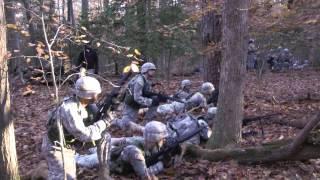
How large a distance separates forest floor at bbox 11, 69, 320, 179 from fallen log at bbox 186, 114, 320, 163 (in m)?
0.11

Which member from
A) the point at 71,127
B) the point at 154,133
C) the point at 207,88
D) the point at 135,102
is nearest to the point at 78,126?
the point at 71,127

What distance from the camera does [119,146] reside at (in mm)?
7168

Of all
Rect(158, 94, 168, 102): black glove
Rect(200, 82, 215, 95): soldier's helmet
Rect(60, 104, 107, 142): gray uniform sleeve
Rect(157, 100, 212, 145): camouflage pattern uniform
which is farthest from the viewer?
Rect(200, 82, 215, 95): soldier's helmet

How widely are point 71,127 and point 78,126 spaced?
0.27 feet

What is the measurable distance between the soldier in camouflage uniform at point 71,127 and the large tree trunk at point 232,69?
228 cm

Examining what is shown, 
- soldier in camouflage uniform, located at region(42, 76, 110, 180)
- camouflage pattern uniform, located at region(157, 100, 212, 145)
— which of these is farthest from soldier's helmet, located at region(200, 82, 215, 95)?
soldier in camouflage uniform, located at region(42, 76, 110, 180)

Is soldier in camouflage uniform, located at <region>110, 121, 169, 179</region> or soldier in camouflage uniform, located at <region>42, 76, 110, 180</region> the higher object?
soldier in camouflage uniform, located at <region>42, 76, 110, 180</region>

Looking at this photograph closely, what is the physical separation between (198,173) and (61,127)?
246 centimetres

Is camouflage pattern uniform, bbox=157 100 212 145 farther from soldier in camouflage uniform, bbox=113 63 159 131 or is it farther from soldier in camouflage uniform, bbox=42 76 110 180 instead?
soldier in camouflage uniform, bbox=42 76 110 180

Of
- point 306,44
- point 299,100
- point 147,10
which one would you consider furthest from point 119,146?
point 306,44

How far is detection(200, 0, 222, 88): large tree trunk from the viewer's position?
10.8 meters

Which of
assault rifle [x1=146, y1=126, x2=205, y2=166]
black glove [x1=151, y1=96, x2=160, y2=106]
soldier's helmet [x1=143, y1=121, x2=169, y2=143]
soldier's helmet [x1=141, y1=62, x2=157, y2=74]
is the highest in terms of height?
soldier's helmet [x1=141, y1=62, x2=157, y2=74]

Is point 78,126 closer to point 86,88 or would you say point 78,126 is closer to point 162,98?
point 86,88

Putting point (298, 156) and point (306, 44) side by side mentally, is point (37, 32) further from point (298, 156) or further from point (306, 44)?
point (298, 156)
